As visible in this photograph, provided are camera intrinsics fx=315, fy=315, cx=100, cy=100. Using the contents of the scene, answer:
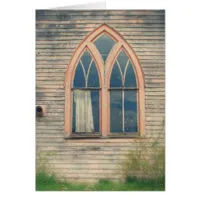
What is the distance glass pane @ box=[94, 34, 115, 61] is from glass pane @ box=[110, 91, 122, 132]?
767mm

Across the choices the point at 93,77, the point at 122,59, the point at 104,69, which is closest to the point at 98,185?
the point at 93,77

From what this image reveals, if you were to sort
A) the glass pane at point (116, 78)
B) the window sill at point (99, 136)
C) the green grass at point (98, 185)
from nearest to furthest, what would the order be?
the green grass at point (98, 185)
the window sill at point (99, 136)
the glass pane at point (116, 78)

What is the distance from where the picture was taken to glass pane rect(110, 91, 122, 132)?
5957 millimetres

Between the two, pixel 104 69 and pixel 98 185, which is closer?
pixel 98 185

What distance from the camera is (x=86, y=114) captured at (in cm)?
597

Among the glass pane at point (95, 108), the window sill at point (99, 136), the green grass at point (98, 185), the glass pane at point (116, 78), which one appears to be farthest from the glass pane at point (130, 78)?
the green grass at point (98, 185)

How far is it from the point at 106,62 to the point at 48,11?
148cm

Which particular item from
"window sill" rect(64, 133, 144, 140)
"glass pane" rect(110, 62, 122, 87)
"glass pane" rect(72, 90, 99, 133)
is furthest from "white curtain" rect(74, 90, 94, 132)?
"glass pane" rect(110, 62, 122, 87)

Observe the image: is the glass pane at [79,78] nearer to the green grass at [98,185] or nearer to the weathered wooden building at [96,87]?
the weathered wooden building at [96,87]

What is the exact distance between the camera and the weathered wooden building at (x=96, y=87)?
5926 mm

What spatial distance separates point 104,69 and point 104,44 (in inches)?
19.2

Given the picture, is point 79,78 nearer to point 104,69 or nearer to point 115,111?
point 104,69

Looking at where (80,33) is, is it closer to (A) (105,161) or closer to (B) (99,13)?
(B) (99,13)

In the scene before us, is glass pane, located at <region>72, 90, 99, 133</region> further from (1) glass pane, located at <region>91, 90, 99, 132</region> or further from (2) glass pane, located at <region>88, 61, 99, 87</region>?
(2) glass pane, located at <region>88, 61, 99, 87</region>
